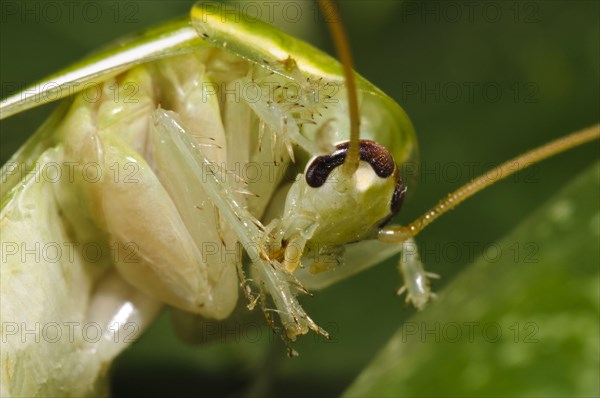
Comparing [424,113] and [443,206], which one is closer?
[443,206]

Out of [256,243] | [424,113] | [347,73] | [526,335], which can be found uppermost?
[347,73]

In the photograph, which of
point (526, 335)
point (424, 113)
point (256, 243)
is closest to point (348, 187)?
point (256, 243)

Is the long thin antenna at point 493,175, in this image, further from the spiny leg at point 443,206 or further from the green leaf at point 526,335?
the green leaf at point 526,335

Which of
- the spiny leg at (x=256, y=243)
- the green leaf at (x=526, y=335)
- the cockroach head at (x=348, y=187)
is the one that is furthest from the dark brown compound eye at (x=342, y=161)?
the green leaf at (x=526, y=335)

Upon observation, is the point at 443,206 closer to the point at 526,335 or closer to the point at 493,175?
the point at 493,175

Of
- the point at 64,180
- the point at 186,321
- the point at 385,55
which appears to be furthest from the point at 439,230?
the point at 64,180

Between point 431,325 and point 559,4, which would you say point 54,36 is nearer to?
point 559,4
